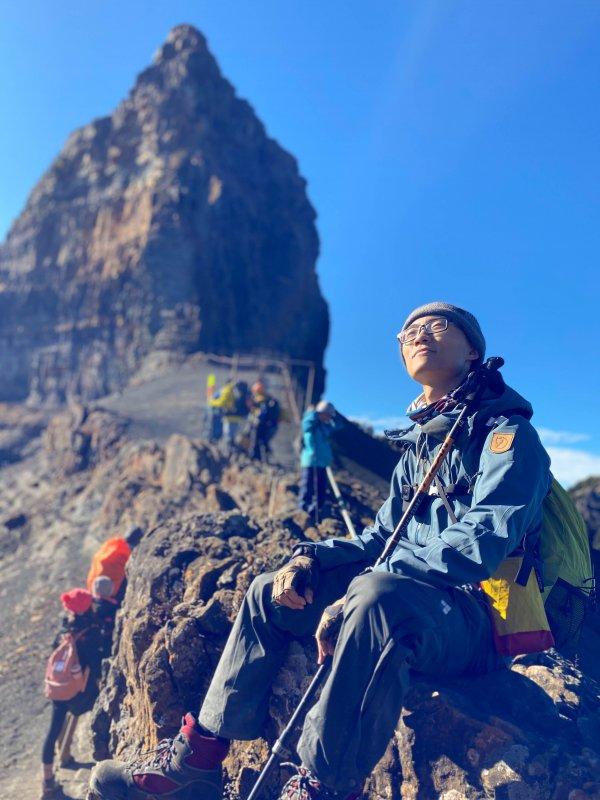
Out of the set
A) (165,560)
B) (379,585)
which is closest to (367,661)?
(379,585)

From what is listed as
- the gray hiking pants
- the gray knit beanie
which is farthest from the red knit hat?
the gray knit beanie

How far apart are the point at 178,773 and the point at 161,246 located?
4370 centimetres

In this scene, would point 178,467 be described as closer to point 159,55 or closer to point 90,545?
point 90,545

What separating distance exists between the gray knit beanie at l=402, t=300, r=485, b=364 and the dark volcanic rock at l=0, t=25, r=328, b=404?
125 feet

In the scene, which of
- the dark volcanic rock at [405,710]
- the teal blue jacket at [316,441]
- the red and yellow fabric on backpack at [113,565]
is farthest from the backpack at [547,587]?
the teal blue jacket at [316,441]

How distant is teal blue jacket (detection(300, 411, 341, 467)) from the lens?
22.2 ft

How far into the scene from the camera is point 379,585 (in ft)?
7.20

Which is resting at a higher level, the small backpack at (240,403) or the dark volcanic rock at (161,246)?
the dark volcanic rock at (161,246)

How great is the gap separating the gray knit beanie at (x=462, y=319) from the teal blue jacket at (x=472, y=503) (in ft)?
1.43

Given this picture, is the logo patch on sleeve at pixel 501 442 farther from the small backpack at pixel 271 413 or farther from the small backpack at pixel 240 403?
the small backpack at pixel 240 403

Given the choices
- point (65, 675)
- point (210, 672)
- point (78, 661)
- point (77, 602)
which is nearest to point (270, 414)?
point (77, 602)

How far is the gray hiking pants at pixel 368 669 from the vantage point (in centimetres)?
212

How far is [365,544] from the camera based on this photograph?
9.61 feet

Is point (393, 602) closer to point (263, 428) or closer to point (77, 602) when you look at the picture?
point (77, 602)
